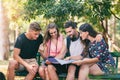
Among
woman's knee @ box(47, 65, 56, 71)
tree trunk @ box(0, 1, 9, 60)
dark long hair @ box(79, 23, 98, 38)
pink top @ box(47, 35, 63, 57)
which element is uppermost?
dark long hair @ box(79, 23, 98, 38)

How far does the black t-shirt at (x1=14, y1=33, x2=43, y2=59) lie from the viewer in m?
7.14

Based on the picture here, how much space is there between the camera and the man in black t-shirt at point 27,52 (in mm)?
6977

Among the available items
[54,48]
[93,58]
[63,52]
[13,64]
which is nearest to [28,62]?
[13,64]

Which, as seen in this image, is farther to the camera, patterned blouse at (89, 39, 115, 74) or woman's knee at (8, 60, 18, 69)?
woman's knee at (8, 60, 18, 69)

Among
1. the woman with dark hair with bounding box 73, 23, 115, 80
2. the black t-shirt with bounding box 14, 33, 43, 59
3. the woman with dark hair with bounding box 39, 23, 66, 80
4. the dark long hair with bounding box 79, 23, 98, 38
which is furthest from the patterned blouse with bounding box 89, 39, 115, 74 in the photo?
the black t-shirt with bounding box 14, 33, 43, 59

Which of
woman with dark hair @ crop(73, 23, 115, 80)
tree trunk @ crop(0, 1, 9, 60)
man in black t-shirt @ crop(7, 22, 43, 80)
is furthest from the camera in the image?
tree trunk @ crop(0, 1, 9, 60)

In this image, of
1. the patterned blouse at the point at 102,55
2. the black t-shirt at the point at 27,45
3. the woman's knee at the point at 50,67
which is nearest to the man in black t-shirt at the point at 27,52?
the black t-shirt at the point at 27,45

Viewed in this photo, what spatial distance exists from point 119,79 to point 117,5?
237 inches

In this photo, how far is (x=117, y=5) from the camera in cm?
1306

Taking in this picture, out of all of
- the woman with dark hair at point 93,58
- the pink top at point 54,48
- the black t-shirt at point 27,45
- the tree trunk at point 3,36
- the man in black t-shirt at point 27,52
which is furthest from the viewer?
the tree trunk at point 3,36

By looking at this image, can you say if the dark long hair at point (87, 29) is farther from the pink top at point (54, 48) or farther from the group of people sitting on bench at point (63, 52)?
the pink top at point (54, 48)

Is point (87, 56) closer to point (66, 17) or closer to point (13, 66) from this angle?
point (13, 66)

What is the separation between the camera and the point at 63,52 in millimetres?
7215

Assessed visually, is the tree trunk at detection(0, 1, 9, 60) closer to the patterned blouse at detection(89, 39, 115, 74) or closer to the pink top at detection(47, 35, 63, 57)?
the pink top at detection(47, 35, 63, 57)
